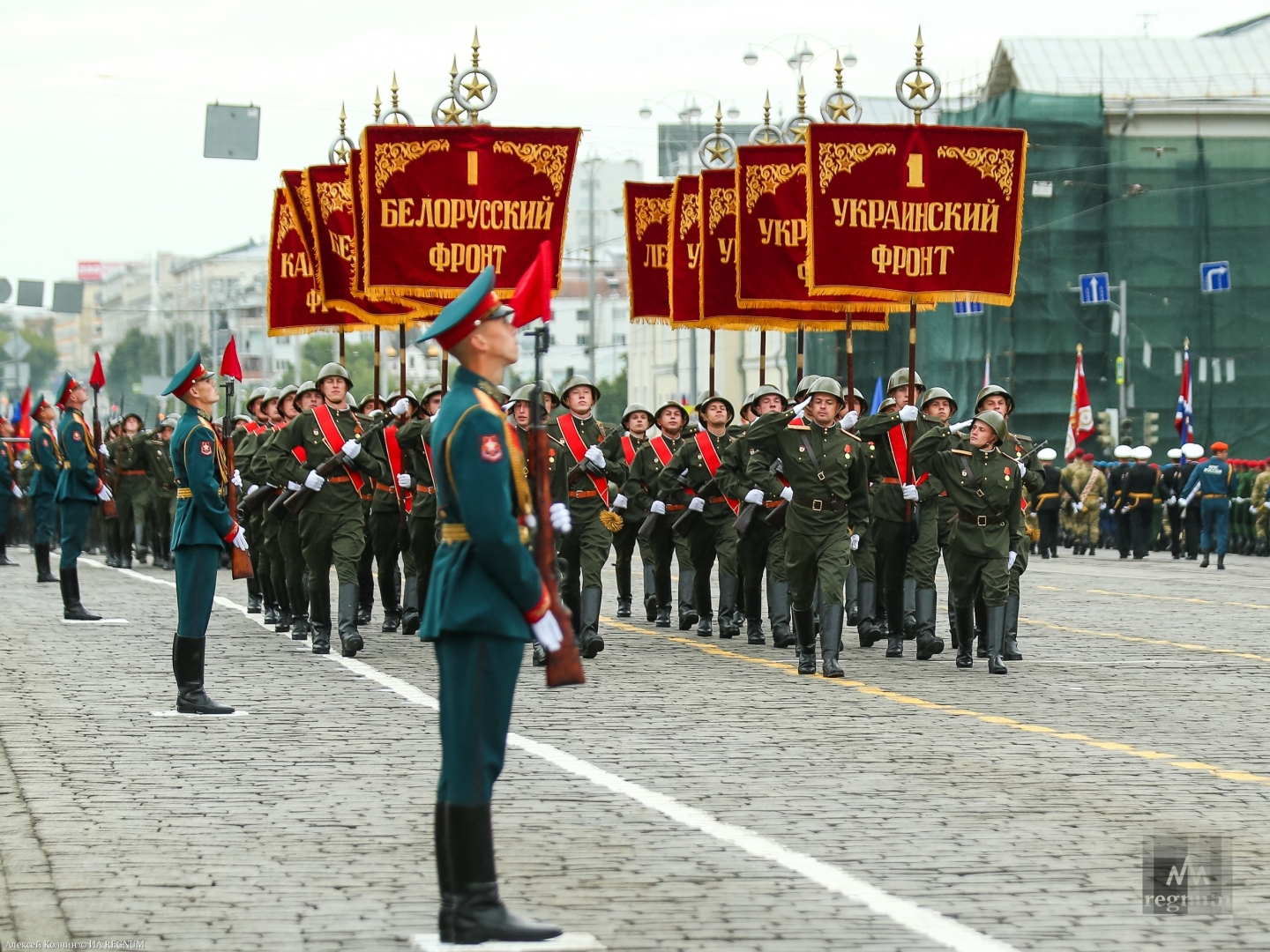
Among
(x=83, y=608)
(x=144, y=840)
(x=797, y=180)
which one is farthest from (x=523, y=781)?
(x=797, y=180)

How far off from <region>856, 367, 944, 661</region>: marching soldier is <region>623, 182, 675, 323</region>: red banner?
20.5 ft

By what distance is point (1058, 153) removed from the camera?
4738 centimetres

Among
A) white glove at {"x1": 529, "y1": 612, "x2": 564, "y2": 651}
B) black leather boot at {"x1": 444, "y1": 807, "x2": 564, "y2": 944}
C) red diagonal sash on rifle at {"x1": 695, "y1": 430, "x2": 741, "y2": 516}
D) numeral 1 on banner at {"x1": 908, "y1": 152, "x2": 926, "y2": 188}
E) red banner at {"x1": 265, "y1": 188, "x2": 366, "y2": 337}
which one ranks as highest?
numeral 1 on banner at {"x1": 908, "y1": 152, "x2": 926, "y2": 188}

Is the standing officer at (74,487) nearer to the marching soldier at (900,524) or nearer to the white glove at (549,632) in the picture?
the marching soldier at (900,524)

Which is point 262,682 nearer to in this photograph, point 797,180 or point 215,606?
point 215,606

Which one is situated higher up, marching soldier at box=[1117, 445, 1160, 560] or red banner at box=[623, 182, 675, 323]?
red banner at box=[623, 182, 675, 323]

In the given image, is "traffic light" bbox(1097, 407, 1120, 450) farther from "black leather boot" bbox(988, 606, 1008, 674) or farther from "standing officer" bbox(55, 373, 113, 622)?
"black leather boot" bbox(988, 606, 1008, 674)

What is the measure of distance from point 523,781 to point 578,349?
146m

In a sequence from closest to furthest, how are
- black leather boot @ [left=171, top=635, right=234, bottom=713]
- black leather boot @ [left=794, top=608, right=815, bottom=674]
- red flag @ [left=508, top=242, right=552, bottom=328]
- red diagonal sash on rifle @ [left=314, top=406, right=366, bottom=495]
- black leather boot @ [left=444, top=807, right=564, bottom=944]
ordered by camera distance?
black leather boot @ [left=444, top=807, right=564, bottom=944]
red flag @ [left=508, top=242, right=552, bottom=328]
black leather boot @ [left=171, top=635, right=234, bottom=713]
black leather boot @ [left=794, top=608, right=815, bottom=674]
red diagonal sash on rifle @ [left=314, top=406, right=366, bottom=495]

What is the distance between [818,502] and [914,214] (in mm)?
4255

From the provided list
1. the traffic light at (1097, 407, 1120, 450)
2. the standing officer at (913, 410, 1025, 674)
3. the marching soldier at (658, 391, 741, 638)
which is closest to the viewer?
the standing officer at (913, 410, 1025, 674)

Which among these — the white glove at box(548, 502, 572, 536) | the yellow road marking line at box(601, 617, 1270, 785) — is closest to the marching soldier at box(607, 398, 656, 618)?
the yellow road marking line at box(601, 617, 1270, 785)

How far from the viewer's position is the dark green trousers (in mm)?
5859

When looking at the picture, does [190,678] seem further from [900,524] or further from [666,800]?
[900,524]
